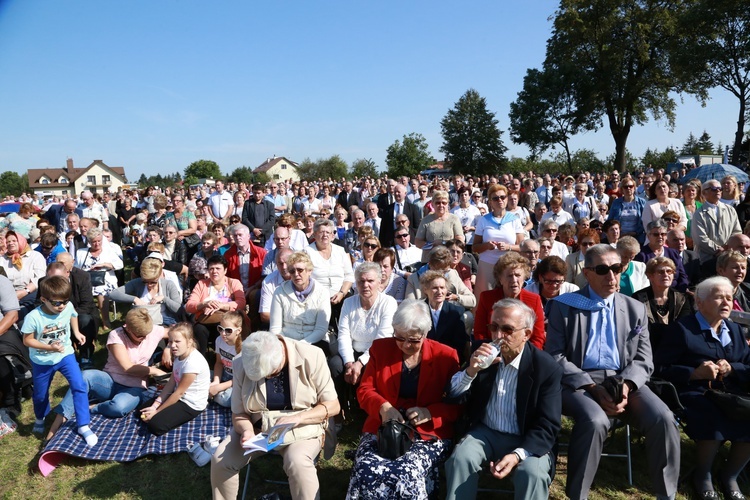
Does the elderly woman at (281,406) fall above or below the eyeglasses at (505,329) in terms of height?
below

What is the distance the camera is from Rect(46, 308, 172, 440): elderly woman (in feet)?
14.1

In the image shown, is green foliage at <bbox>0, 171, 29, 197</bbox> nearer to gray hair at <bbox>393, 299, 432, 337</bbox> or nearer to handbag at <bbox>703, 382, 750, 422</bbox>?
gray hair at <bbox>393, 299, 432, 337</bbox>

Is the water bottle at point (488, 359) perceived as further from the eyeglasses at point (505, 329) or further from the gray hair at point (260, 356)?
the gray hair at point (260, 356)

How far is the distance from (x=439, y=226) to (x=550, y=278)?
2515mm

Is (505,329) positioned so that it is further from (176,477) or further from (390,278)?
(176,477)

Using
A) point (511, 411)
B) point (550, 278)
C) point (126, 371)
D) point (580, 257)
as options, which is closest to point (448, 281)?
point (550, 278)

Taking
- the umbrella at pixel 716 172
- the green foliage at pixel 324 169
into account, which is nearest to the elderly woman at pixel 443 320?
the umbrella at pixel 716 172

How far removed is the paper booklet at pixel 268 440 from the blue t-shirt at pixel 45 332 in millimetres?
2207

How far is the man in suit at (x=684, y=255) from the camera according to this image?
5145 millimetres

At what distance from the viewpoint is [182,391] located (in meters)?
4.13

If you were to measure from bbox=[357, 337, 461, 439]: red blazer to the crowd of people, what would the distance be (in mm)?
11

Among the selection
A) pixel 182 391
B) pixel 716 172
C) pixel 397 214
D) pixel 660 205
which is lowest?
pixel 182 391

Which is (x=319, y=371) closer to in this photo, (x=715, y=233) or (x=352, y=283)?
(x=352, y=283)

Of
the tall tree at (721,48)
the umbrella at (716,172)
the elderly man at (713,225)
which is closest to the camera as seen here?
the elderly man at (713,225)
